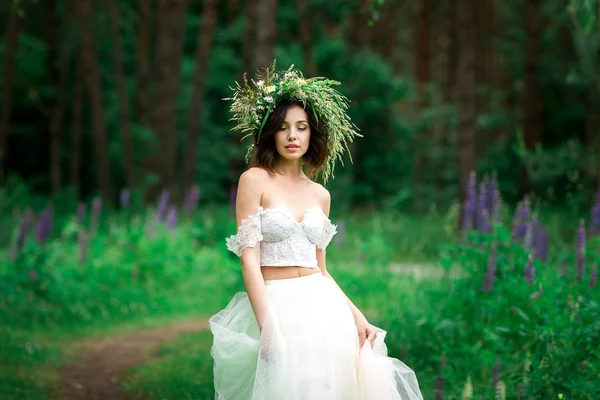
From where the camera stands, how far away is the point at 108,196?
60.9 feet

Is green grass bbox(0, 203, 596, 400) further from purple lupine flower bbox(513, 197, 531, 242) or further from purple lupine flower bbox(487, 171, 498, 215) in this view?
purple lupine flower bbox(513, 197, 531, 242)

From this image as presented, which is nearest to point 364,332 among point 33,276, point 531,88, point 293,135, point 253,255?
point 253,255

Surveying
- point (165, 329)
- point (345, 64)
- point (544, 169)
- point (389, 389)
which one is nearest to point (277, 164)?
point (389, 389)

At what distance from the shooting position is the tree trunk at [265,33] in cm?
1250

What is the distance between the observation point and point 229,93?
88.0 ft

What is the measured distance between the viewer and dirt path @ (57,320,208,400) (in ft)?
21.5

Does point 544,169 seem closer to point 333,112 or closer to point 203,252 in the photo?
point 203,252

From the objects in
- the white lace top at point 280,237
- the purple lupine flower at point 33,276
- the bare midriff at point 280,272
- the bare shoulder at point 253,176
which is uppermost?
the bare shoulder at point 253,176

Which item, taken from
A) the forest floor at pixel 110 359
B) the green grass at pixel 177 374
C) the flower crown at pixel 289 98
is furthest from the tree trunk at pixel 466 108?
the flower crown at pixel 289 98

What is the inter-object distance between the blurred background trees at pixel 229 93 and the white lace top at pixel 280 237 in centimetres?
903

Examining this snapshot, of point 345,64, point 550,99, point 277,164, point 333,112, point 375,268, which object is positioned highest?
point 345,64

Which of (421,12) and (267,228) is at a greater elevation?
(421,12)

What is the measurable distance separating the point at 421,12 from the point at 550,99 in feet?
25.0

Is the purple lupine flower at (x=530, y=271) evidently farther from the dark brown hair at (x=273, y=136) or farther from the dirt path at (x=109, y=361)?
the dirt path at (x=109, y=361)
